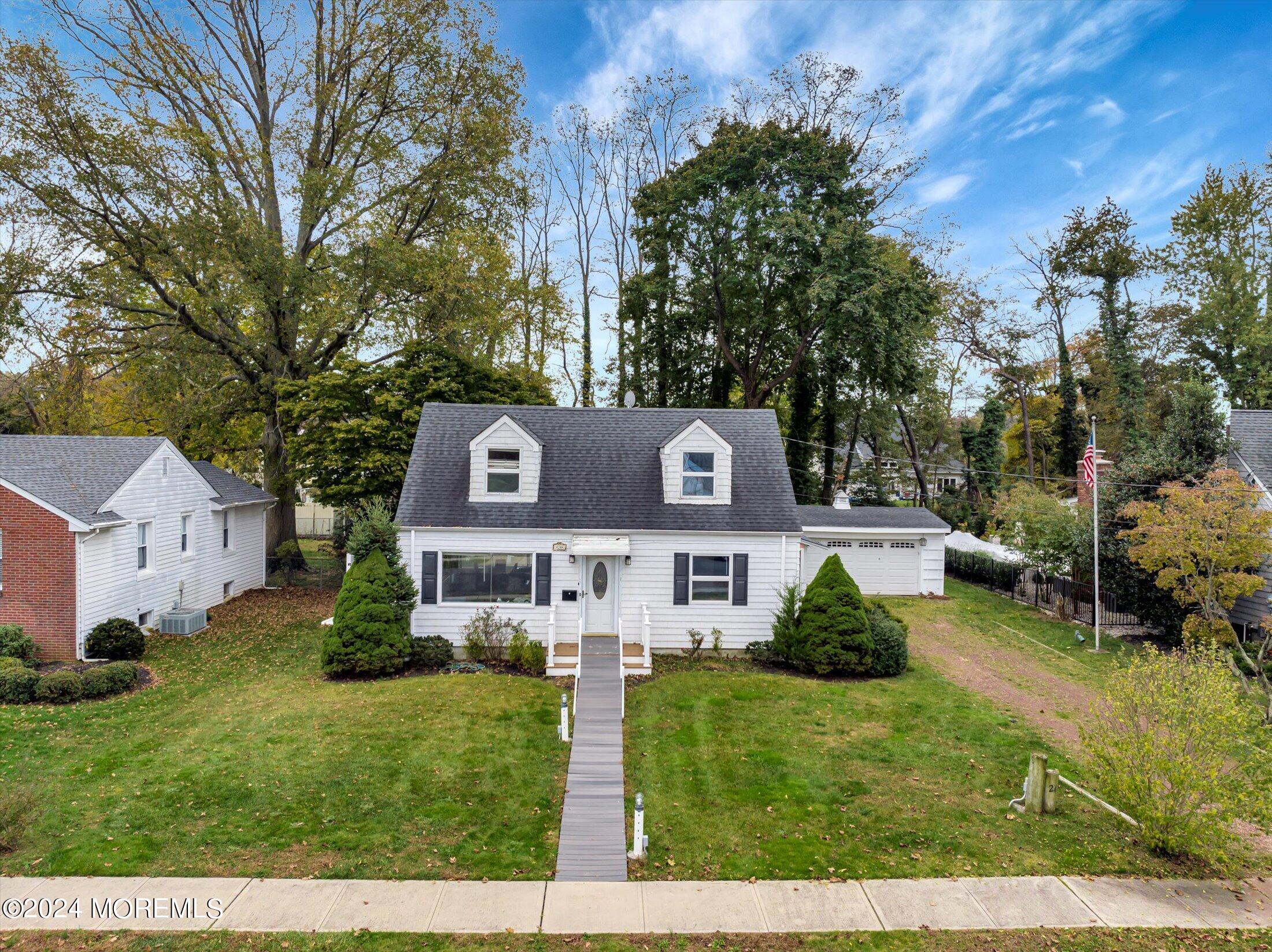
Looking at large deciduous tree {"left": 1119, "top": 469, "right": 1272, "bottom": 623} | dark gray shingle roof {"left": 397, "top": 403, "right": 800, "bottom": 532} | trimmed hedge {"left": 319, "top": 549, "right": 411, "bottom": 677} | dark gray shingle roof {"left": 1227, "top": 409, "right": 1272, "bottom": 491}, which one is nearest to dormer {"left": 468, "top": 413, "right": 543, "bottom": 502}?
dark gray shingle roof {"left": 397, "top": 403, "right": 800, "bottom": 532}

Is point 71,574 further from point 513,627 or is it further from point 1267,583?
point 1267,583

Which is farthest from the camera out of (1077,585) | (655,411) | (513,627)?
(1077,585)

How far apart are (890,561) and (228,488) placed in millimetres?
24739

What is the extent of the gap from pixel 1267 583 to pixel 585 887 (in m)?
20.0

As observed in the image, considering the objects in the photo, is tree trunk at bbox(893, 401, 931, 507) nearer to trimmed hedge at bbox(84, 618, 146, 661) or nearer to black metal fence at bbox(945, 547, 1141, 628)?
black metal fence at bbox(945, 547, 1141, 628)

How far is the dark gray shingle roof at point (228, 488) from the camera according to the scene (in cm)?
2216

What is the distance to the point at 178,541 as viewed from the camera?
765 inches

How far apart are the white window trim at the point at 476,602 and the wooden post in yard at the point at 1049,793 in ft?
35.7

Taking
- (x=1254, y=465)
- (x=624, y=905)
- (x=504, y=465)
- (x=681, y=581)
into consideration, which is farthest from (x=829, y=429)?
(x=624, y=905)

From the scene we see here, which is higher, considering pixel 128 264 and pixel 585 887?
pixel 128 264

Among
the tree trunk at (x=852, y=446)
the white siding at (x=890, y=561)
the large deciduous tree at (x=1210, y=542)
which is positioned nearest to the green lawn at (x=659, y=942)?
the large deciduous tree at (x=1210, y=542)

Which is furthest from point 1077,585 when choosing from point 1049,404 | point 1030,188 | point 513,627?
point 1049,404

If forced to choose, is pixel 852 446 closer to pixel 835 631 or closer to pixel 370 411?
pixel 835 631

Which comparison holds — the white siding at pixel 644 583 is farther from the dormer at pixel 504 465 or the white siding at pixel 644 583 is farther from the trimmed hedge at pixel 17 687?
the trimmed hedge at pixel 17 687
